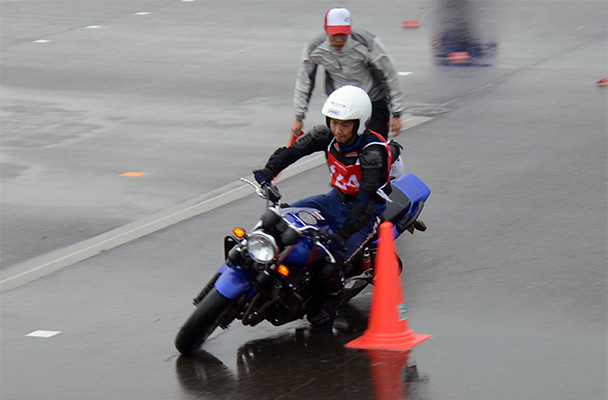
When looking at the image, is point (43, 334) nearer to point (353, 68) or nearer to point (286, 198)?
point (286, 198)

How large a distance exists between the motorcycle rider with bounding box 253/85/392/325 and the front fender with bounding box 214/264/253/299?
0.53 metres

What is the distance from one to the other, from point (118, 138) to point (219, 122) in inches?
54.2

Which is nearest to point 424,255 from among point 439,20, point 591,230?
point 591,230

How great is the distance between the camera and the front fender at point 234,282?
5930mm

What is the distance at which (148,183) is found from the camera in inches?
405

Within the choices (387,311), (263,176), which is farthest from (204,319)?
(387,311)

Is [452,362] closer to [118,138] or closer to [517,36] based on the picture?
[118,138]

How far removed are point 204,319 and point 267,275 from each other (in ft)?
1.68

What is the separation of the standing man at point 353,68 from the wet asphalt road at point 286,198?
119cm

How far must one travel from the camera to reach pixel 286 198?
9.45 meters

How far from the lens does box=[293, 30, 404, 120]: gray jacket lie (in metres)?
8.46

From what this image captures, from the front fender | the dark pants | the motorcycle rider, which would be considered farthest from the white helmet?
the dark pants

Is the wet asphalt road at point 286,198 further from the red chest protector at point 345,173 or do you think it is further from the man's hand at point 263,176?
the man's hand at point 263,176

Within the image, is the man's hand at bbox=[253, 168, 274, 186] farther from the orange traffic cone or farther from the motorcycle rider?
the orange traffic cone
